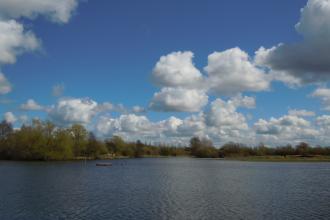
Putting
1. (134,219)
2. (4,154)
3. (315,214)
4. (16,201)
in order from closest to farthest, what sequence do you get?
(134,219) < (315,214) < (16,201) < (4,154)

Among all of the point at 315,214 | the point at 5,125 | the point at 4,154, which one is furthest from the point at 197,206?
the point at 5,125

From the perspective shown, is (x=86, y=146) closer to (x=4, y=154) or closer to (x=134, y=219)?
(x=4, y=154)

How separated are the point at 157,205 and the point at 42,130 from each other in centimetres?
13035

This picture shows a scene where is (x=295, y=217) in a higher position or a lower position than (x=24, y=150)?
lower

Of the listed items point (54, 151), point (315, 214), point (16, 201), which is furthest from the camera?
point (54, 151)

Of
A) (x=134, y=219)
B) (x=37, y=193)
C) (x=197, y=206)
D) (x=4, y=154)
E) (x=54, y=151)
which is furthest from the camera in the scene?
(x=4, y=154)

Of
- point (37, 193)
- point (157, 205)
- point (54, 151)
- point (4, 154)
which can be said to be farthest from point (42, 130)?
point (157, 205)

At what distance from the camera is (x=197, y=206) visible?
3931 cm

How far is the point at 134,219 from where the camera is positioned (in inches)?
1297

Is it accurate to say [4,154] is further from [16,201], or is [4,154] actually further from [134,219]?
[134,219]

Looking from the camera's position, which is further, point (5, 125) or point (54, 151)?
point (5, 125)

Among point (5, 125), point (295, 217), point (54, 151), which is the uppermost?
point (5, 125)

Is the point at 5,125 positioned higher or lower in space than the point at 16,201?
higher

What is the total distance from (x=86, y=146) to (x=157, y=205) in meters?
155
